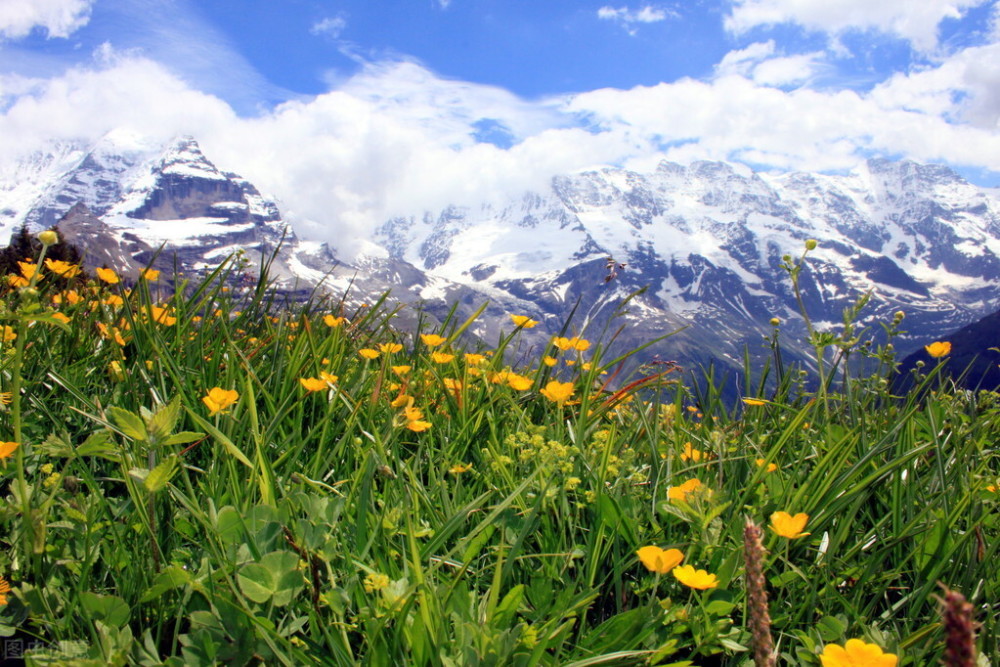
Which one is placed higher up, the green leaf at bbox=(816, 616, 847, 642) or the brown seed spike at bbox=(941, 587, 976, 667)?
the brown seed spike at bbox=(941, 587, 976, 667)

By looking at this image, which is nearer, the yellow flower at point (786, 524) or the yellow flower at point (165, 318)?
the yellow flower at point (786, 524)

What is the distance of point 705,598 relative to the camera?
4.68 feet

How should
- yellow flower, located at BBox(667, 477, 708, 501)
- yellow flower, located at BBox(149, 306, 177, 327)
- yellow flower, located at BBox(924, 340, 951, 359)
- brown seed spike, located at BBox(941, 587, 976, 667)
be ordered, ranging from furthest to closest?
yellow flower, located at BBox(149, 306, 177, 327) < yellow flower, located at BBox(924, 340, 951, 359) < yellow flower, located at BBox(667, 477, 708, 501) < brown seed spike, located at BBox(941, 587, 976, 667)

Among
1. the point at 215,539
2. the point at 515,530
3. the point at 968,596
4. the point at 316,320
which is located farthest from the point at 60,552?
the point at 316,320

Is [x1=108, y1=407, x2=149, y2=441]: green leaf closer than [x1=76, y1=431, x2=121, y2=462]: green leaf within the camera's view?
Yes

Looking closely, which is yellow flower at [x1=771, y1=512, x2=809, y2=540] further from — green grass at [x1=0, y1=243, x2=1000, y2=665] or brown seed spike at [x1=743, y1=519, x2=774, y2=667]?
brown seed spike at [x1=743, y1=519, x2=774, y2=667]

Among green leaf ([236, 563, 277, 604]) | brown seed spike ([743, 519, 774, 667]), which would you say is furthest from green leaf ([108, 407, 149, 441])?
brown seed spike ([743, 519, 774, 667])

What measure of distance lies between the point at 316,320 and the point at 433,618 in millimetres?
2888

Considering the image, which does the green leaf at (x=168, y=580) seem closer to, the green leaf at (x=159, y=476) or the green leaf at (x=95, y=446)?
the green leaf at (x=159, y=476)

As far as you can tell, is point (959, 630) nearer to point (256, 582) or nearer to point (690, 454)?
point (256, 582)

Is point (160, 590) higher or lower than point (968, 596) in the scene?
higher

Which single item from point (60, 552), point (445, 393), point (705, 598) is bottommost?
point (705, 598)

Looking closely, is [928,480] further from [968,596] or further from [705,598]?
[705,598]

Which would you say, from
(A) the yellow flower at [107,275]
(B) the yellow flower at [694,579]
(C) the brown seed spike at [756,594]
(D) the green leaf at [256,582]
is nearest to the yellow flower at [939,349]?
(B) the yellow flower at [694,579]
